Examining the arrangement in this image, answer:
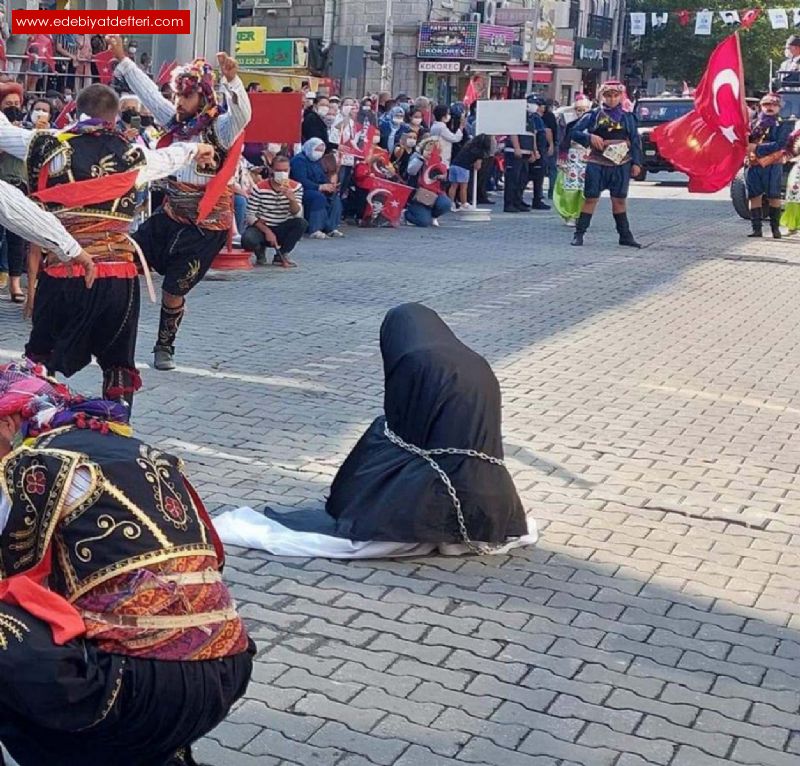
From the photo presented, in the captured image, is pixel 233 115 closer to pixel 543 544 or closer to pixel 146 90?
pixel 146 90

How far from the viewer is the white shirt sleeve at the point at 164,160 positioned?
6418 millimetres

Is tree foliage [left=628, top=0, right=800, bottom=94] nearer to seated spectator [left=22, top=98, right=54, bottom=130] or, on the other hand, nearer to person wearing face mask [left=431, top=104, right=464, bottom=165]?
person wearing face mask [left=431, top=104, right=464, bottom=165]

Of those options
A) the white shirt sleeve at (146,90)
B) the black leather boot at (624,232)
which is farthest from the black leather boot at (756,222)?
the white shirt sleeve at (146,90)

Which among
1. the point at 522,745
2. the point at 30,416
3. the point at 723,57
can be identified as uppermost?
the point at 723,57

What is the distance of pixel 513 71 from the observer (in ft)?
151

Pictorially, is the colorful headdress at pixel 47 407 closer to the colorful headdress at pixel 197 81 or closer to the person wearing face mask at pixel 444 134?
the colorful headdress at pixel 197 81

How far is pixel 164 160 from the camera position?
6488 mm

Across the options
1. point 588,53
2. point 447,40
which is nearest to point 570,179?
point 447,40

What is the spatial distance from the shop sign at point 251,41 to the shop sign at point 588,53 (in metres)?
18.7

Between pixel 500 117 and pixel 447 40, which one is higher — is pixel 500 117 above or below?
below

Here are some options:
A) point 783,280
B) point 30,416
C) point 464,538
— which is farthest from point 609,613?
point 783,280

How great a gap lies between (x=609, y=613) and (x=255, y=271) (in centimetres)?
925

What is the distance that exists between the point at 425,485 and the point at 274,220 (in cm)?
912

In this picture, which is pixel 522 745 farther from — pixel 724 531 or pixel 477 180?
pixel 477 180
